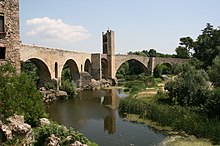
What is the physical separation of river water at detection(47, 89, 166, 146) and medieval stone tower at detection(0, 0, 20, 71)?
6.14 m

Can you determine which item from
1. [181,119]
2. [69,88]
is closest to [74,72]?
[69,88]

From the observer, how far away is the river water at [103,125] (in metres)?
15.8

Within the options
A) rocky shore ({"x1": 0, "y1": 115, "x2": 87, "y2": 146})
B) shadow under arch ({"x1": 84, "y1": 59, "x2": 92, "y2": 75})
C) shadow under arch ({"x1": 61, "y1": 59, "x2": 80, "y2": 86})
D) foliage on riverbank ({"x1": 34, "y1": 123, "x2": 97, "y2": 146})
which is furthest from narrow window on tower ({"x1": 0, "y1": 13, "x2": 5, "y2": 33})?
shadow under arch ({"x1": 84, "y1": 59, "x2": 92, "y2": 75})

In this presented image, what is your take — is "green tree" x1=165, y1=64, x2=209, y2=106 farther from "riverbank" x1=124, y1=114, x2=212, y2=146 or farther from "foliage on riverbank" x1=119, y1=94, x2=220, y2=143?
"riverbank" x1=124, y1=114, x2=212, y2=146

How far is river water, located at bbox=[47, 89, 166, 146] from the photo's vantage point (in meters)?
15.8

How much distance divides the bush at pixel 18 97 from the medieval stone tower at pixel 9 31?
161cm

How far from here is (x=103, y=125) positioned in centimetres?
1956

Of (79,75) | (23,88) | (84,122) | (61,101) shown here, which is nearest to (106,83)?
(79,75)

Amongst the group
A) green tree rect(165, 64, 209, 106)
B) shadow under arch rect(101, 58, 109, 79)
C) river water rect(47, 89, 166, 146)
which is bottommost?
river water rect(47, 89, 166, 146)

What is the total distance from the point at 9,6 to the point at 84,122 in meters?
9.40

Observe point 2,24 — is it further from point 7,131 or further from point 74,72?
point 74,72

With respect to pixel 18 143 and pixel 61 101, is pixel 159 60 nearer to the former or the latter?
pixel 61 101

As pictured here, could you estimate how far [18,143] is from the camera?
35.0 feet

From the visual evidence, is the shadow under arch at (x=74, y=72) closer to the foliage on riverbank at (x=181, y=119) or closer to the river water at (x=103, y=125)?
the river water at (x=103, y=125)
